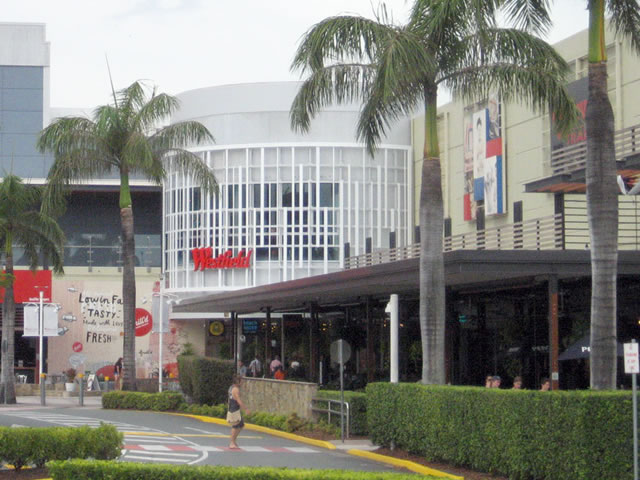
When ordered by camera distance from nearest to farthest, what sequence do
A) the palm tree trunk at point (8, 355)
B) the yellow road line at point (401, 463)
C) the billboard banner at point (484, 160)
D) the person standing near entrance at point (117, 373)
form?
the yellow road line at point (401, 463) < the palm tree trunk at point (8, 355) < the billboard banner at point (484, 160) < the person standing near entrance at point (117, 373)

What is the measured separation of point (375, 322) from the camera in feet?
160

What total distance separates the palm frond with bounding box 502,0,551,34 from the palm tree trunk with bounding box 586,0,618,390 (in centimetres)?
254

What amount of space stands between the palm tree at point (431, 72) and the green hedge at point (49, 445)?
7487mm

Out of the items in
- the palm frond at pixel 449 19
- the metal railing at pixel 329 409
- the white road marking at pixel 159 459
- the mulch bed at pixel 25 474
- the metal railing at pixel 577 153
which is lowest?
the white road marking at pixel 159 459

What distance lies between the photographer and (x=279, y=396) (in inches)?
1310

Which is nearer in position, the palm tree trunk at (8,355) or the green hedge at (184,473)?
the green hedge at (184,473)

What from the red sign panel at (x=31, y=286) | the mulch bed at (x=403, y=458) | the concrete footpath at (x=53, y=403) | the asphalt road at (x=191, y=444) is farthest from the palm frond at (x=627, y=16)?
the red sign panel at (x=31, y=286)

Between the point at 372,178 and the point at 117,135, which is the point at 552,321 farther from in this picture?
the point at 372,178

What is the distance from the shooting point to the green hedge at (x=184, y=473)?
578 inches

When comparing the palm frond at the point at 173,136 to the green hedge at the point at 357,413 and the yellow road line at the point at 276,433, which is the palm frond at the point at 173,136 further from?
the green hedge at the point at 357,413

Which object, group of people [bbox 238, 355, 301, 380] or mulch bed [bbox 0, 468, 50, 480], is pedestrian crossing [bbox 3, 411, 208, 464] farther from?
group of people [bbox 238, 355, 301, 380]

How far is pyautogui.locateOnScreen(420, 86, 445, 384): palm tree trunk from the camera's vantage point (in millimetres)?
23562

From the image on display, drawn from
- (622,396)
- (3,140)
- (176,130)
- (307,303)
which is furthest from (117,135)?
(3,140)

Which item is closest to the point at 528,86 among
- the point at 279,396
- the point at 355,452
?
the point at 355,452
